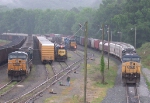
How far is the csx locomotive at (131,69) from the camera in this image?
36938mm

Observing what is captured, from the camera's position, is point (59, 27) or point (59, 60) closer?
point (59, 60)

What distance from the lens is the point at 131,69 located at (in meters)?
37.0

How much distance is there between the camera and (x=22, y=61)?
38312 millimetres

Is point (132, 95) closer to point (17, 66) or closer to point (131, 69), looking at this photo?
point (131, 69)

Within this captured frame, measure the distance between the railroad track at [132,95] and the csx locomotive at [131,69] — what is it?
1543mm

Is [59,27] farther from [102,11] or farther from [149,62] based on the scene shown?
[149,62]

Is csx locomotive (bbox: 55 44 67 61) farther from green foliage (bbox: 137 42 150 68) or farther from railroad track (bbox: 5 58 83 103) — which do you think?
railroad track (bbox: 5 58 83 103)

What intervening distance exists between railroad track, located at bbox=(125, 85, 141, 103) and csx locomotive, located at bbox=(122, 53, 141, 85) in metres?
1.54

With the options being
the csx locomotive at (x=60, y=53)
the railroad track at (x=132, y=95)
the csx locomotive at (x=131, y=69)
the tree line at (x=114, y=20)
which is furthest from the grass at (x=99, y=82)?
the tree line at (x=114, y=20)

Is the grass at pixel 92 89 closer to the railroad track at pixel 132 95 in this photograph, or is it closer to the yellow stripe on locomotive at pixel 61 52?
the railroad track at pixel 132 95

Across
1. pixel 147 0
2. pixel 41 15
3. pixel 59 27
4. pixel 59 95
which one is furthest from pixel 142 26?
pixel 41 15

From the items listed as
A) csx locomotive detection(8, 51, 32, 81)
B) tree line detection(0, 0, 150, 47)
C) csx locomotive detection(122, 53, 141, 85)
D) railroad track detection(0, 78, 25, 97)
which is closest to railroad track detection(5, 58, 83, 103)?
railroad track detection(0, 78, 25, 97)

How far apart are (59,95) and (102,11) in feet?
307

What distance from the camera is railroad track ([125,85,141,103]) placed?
95.2 ft
